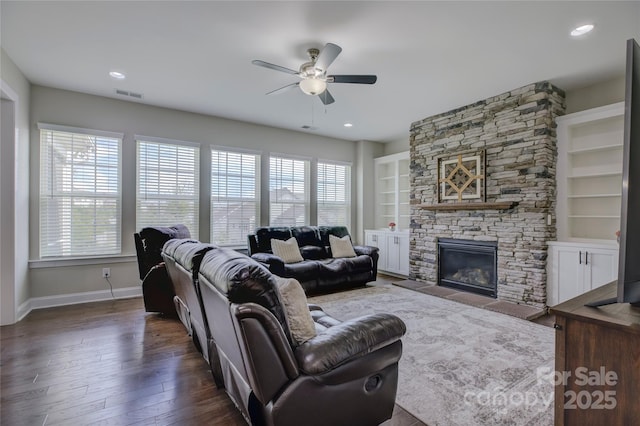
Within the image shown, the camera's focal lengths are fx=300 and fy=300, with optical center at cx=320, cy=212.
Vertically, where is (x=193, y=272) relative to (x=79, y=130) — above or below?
below

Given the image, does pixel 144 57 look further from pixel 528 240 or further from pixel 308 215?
pixel 528 240

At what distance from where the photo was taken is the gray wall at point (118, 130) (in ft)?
13.1

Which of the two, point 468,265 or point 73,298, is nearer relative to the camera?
point 73,298

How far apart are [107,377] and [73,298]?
259cm

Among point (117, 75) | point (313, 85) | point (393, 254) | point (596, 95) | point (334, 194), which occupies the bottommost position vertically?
point (393, 254)

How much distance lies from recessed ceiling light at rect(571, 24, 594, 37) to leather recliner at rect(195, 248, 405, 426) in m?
3.19

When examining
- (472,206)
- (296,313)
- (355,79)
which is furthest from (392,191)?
(296,313)

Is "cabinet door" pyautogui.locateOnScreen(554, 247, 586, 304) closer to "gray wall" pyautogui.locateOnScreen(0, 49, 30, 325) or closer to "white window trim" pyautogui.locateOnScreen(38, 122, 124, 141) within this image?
"white window trim" pyautogui.locateOnScreen(38, 122, 124, 141)

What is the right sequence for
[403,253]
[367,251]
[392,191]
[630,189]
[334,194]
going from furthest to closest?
1. [392,191]
2. [334,194]
3. [403,253]
4. [367,251]
5. [630,189]

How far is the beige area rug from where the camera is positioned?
190 cm

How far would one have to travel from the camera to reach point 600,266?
3.48 m

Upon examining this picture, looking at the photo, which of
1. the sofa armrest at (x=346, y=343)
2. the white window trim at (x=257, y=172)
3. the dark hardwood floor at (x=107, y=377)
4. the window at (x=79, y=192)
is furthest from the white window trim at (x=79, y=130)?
the sofa armrest at (x=346, y=343)

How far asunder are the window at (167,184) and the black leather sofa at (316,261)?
1.20 meters

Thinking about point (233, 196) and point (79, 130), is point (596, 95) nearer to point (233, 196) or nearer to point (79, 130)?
point (233, 196)
